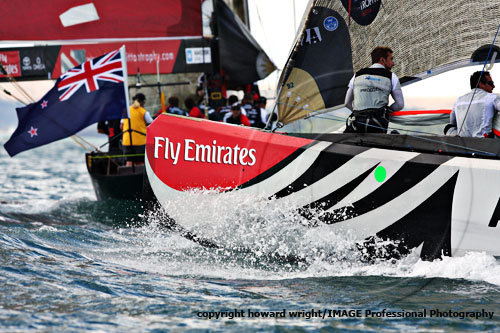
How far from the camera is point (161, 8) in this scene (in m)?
11.6

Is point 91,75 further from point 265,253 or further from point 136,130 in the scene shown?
point 265,253

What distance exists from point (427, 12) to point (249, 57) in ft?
22.6

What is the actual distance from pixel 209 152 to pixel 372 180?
1.20 metres

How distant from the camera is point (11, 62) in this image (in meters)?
11.8

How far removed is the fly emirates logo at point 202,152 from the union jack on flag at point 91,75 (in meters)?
4.33

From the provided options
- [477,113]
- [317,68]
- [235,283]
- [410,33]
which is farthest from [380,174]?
[410,33]

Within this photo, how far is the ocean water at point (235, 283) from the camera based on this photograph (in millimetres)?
3574

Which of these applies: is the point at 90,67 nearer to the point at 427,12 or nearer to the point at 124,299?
the point at 427,12

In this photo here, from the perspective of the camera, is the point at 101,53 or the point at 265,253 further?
the point at 101,53

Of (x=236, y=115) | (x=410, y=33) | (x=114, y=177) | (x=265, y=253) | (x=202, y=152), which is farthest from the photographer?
(x=114, y=177)

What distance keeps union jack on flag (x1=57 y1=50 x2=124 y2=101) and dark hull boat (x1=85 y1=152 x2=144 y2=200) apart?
1.17m

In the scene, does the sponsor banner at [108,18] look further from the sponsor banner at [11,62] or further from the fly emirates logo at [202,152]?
the fly emirates logo at [202,152]

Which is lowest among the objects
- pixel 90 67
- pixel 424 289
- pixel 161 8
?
pixel 424 289

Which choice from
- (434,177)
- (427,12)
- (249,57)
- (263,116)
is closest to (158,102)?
(249,57)
